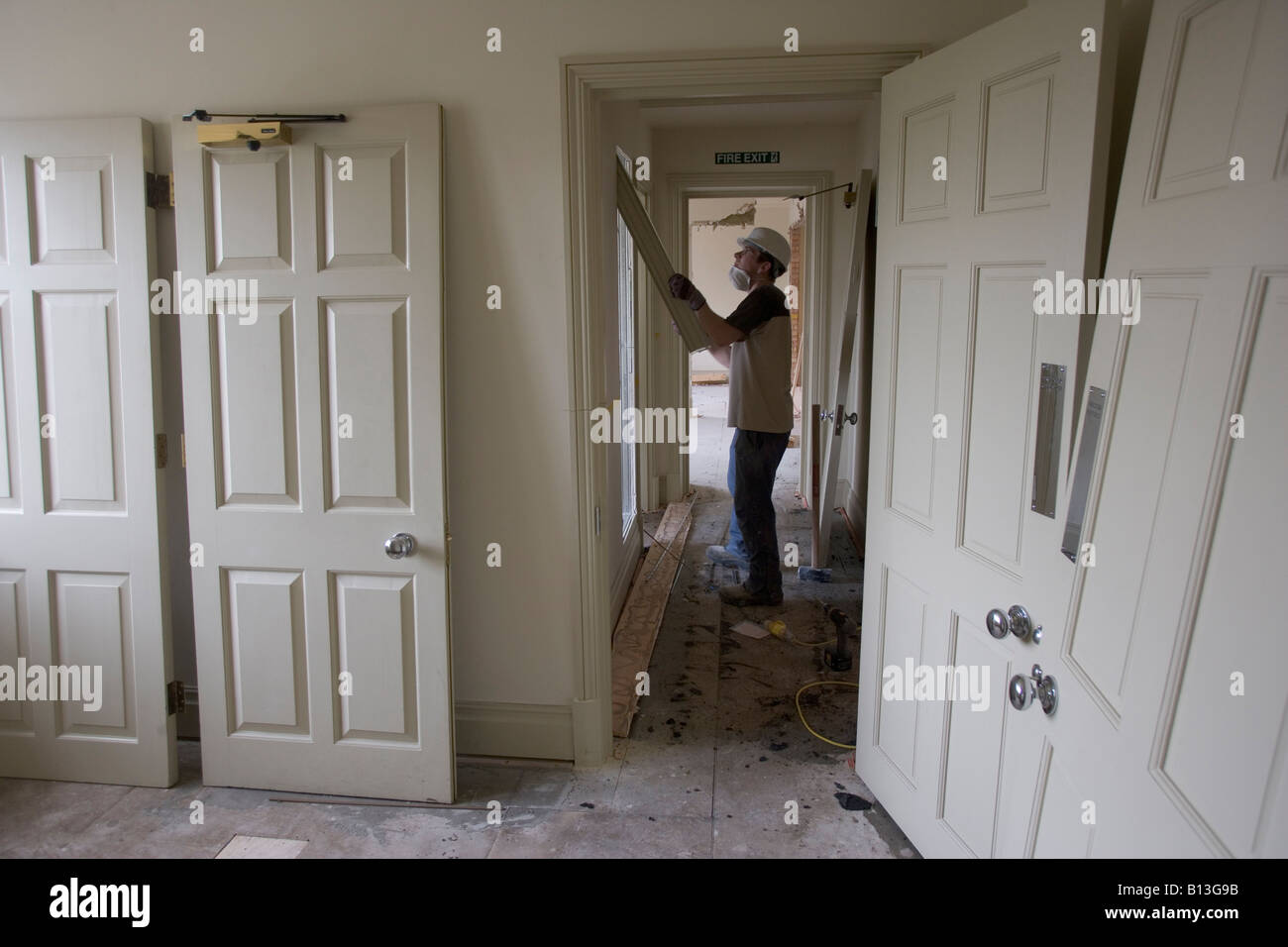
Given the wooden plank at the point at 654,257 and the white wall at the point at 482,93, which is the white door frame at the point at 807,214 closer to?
the wooden plank at the point at 654,257

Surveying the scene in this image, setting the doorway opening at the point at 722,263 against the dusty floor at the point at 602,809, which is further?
the doorway opening at the point at 722,263

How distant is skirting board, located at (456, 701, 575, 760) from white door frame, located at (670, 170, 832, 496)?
356 cm

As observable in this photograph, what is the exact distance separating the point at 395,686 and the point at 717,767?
1.17m

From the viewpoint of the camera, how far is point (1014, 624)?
79.4 inches

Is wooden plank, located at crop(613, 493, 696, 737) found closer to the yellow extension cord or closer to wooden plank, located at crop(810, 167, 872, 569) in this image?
the yellow extension cord

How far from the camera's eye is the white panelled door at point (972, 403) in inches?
76.2

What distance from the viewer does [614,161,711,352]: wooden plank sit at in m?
3.72

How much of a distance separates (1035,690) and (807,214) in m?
5.59

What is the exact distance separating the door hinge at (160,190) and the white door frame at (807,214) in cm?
371

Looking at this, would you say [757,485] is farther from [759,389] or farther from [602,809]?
[602,809]

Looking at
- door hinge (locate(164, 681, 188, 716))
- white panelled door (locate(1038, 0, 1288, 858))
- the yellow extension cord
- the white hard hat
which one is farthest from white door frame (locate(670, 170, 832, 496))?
white panelled door (locate(1038, 0, 1288, 858))

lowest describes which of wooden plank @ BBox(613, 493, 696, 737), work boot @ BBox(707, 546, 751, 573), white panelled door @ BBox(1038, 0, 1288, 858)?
wooden plank @ BBox(613, 493, 696, 737)

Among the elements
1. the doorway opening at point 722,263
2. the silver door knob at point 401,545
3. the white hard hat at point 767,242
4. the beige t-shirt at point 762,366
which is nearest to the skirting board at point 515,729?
the silver door knob at point 401,545

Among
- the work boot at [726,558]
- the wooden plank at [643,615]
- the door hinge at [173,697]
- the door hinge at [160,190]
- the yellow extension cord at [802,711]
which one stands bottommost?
the yellow extension cord at [802,711]
